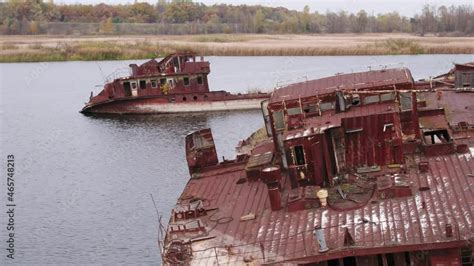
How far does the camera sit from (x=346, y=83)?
30.4 meters

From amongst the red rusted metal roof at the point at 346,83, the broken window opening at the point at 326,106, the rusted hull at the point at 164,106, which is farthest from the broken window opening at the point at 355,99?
the rusted hull at the point at 164,106

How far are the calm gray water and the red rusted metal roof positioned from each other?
355 inches

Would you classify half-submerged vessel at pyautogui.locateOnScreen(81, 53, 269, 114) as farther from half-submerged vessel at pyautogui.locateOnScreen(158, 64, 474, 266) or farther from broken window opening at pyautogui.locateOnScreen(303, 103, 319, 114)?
broken window opening at pyautogui.locateOnScreen(303, 103, 319, 114)

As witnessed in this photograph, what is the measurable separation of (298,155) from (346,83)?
594 cm

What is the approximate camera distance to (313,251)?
21266mm

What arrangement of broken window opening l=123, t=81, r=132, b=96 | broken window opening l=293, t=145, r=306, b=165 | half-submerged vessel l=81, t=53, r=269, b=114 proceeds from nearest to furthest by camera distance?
1. broken window opening l=293, t=145, r=306, b=165
2. half-submerged vessel l=81, t=53, r=269, b=114
3. broken window opening l=123, t=81, r=132, b=96

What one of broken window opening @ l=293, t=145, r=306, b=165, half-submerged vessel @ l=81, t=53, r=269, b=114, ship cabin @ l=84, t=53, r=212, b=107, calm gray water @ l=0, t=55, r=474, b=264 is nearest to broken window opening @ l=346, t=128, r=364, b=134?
broken window opening @ l=293, t=145, r=306, b=165

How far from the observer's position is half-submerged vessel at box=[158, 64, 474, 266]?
70.5ft

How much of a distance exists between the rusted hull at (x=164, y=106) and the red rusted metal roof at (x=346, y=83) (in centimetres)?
3988

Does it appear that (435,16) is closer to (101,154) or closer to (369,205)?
(101,154)

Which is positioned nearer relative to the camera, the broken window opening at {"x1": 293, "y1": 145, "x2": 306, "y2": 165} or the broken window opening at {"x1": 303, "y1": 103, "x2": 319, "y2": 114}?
the broken window opening at {"x1": 293, "y1": 145, "x2": 306, "y2": 165}

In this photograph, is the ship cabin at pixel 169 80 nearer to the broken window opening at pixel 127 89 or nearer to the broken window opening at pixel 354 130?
the broken window opening at pixel 127 89

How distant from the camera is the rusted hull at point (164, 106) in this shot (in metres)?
72.2

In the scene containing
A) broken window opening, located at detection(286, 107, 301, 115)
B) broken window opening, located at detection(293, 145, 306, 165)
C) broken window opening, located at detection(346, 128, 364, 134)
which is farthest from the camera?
broken window opening, located at detection(286, 107, 301, 115)
